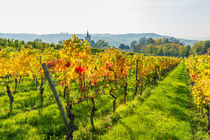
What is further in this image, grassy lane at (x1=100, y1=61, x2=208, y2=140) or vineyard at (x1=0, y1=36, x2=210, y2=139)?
grassy lane at (x1=100, y1=61, x2=208, y2=140)

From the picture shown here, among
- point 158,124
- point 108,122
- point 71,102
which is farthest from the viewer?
point 108,122

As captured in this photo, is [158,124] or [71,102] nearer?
[71,102]

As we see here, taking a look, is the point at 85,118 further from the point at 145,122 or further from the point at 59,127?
the point at 145,122

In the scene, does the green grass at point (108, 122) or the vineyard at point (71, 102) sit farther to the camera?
the green grass at point (108, 122)

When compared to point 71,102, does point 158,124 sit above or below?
below

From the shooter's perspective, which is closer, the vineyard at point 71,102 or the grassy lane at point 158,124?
the vineyard at point 71,102

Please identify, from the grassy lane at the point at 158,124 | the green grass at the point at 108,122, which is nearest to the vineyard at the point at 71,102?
the green grass at the point at 108,122

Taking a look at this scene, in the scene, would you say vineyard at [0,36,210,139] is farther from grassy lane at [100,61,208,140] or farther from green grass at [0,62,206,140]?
grassy lane at [100,61,208,140]

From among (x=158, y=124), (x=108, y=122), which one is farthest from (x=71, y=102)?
(x=158, y=124)

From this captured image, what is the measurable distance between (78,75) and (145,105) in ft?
18.5

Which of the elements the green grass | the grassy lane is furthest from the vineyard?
the grassy lane

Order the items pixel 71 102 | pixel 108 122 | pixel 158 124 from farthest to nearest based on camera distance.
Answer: pixel 108 122 < pixel 158 124 < pixel 71 102

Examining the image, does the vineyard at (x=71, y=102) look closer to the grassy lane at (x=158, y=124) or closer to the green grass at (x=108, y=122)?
the green grass at (x=108, y=122)

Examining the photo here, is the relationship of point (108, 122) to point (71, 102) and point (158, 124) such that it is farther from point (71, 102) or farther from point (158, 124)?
point (158, 124)
